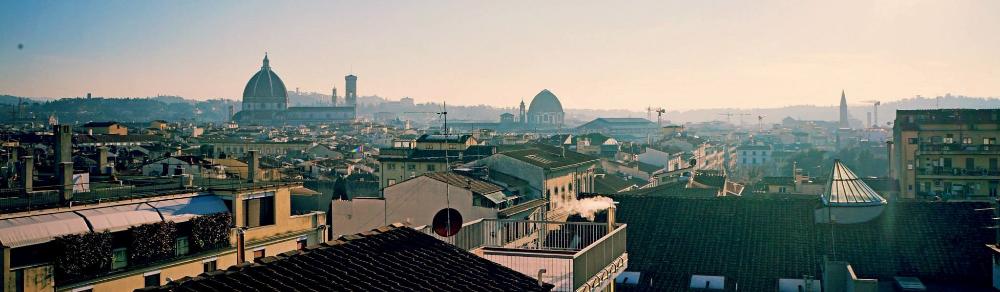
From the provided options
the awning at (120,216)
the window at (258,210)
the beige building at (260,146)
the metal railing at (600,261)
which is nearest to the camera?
the metal railing at (600,261)

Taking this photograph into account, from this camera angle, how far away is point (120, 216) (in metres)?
20.1

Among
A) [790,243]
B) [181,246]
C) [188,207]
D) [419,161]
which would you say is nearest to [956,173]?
[419,161]

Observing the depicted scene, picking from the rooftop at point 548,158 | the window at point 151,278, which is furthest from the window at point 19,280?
the rooftop at point 548,158

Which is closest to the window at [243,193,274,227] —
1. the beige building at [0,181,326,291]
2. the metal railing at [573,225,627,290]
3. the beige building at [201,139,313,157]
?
the beige building at [0,181,326,291]

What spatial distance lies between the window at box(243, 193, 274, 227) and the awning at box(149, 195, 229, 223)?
73 centimetres

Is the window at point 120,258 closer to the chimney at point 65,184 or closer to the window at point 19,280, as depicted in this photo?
the chimney at point 65,184

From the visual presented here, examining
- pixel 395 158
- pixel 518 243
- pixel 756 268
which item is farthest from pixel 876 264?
pixel 395 158

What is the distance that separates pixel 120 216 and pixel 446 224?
1161 cm

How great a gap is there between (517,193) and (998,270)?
16982mm

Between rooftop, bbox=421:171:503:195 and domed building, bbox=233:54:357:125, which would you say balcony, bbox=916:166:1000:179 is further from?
domed building, bbox=233:54:357:125

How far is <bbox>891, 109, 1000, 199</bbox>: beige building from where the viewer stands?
42.3 m

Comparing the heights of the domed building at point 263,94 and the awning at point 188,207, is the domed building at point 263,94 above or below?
above

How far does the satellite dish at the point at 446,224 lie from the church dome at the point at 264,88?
7517 inches

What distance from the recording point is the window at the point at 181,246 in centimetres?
2089
